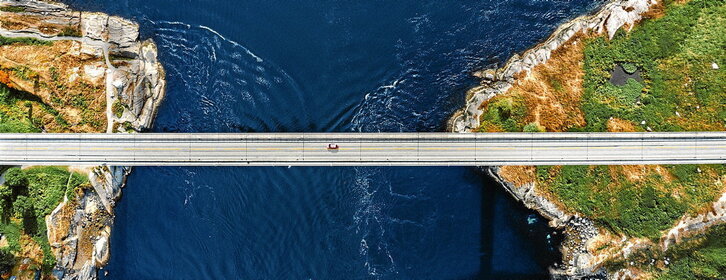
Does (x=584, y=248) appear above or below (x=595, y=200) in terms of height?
below

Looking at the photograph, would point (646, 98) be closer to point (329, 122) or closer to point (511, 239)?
point (511, 239)

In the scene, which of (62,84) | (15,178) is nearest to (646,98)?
(62,84)

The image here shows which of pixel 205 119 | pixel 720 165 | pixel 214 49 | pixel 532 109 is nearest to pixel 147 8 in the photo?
pixel 214 49

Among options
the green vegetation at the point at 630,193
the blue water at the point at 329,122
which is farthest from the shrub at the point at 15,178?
the green vegetation at the point at 630,193

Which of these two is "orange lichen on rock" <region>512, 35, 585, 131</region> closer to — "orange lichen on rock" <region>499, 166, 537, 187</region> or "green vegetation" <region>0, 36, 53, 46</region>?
"orange lichen on rock" <region>499, 166, 537, 187</region>

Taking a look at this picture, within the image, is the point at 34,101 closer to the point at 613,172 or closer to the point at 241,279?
the point at 241,279

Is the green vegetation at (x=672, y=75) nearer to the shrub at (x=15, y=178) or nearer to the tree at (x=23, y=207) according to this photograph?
the tree at (x=23, y=207)

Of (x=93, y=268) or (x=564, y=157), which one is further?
(x=93, y=268)

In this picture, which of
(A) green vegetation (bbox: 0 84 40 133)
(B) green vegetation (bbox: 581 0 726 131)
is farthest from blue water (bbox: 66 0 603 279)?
(A) green vegetation (bbox: 0 84 40 133)
